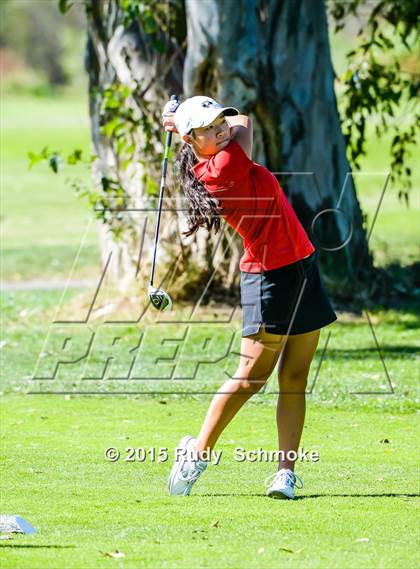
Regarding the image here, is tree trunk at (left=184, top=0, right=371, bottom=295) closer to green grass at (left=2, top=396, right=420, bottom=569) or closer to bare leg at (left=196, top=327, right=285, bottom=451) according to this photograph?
green grass at (left=2, top=396, right=420, bottom=569)

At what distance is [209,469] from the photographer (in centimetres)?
769

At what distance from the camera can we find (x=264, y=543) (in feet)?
19.3

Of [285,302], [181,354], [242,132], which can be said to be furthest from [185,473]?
[181,354]

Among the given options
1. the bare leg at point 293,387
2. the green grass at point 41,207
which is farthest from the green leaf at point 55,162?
the bare leg at point 293,387

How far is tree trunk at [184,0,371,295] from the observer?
13523 mm

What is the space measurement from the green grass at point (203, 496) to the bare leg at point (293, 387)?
0.33 metres

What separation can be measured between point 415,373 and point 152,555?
19.6 feet

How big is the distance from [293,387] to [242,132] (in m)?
1.39

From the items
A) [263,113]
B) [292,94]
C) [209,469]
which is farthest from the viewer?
[292,94]

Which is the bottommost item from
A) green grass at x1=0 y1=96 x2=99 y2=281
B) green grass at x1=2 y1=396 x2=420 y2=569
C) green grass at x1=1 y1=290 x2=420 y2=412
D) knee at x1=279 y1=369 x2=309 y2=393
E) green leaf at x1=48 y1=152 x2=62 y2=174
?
green grass at x1=0 y1=96 x2=99 y2=281

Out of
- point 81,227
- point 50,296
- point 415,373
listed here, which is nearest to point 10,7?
point 81,227

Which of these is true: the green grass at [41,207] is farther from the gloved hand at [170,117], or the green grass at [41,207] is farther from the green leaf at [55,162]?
the gloved hand at [170,117]

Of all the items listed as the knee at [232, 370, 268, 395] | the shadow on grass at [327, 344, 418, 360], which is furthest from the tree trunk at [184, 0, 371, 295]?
the knee at [232, 370, 268, 395]

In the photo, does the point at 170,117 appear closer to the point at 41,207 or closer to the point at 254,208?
the point at 254,208
